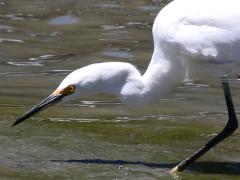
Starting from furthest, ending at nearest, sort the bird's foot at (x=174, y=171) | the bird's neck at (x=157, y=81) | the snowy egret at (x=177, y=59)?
the bird's neck at (x=157, y=81)
the snowy egret at (x=177, y=59)
the bird's foot at (x=174, y=171)

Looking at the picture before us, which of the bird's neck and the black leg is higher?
the bird's neck

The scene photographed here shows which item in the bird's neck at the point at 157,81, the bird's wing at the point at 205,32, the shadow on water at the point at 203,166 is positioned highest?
the bird's wing at the point at 205,32

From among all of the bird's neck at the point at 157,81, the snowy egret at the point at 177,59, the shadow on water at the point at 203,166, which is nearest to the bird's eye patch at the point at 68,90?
the snowy egret at the point at 177,59

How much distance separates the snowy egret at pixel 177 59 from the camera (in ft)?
32.5

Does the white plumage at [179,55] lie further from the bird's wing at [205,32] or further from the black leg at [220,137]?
the black leg at [220,137]

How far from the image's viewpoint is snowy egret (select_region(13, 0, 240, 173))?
9.91 m

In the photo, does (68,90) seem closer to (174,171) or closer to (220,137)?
(174,171)

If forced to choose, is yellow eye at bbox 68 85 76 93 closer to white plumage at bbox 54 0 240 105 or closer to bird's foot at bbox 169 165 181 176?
white plumage at bbox 54 0 240 105

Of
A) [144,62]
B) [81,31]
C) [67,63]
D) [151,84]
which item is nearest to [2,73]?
[67,63]

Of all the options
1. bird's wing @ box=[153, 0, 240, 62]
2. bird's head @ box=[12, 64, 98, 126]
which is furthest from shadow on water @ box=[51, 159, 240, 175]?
bird's wing @ box=[153, 0, 240, 62]

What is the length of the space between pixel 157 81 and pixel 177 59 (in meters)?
0.32

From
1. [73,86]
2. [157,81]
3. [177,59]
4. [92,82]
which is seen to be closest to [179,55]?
[177,59]

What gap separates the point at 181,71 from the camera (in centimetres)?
1016

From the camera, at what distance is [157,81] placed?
10.2m
